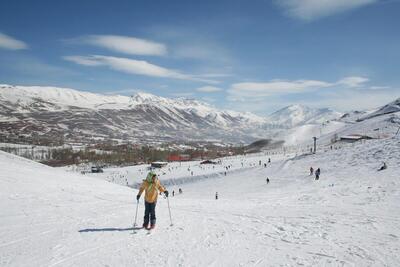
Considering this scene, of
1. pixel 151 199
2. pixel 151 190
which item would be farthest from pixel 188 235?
pixel 151 190

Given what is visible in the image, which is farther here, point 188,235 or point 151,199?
point 151,199

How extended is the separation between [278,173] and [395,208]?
131 feet

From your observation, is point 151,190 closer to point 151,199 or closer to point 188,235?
point 151,199

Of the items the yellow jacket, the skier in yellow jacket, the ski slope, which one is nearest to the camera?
the ski slope

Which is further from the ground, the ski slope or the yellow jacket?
the yellow jacket

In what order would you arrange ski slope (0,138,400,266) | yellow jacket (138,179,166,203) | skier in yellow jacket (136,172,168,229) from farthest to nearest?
1. yellow jacket (138,179,166,203)
2. skier in yellow jacket (136,172,168,229)
3. ski slope (0,138,400,266)

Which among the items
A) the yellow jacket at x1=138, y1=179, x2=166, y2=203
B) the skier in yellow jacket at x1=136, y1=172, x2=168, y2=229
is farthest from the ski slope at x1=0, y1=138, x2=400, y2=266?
the yellow jacket at x1=138, y1=179, x2=166, y2=203

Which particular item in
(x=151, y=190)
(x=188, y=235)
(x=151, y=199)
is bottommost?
(x=188, y=235)

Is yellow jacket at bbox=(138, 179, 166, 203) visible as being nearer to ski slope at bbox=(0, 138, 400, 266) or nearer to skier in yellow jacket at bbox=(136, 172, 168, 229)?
skier in yellow jacket at bbox=(136, 172, 168, 229)

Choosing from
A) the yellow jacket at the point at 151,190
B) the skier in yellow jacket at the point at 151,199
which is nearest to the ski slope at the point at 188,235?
the skier in yellow jacket at the point at 151,199

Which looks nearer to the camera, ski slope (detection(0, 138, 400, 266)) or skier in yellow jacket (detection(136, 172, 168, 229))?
ski slope (detection(0, 138, 400, 266))

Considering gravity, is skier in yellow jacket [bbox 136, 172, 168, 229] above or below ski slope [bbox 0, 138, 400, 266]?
above

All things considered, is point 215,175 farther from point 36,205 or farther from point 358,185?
point 36,205

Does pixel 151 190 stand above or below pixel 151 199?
above
